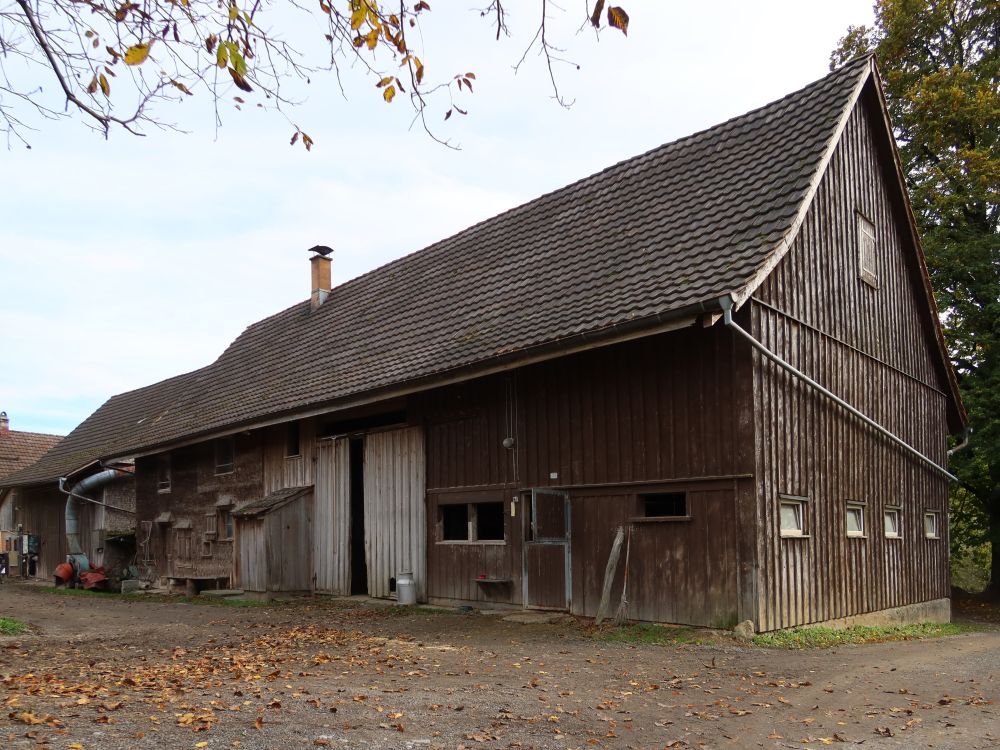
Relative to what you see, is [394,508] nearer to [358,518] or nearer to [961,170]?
[358,518]

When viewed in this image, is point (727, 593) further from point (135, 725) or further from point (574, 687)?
point (135, 725)

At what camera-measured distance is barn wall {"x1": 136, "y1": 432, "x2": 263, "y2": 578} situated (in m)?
21.1

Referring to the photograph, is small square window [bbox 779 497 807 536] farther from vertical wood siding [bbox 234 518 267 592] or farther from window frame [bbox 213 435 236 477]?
window frame [bbox 213 435 236 477]

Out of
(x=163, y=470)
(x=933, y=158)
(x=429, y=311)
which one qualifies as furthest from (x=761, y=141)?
(x=163, y=470)

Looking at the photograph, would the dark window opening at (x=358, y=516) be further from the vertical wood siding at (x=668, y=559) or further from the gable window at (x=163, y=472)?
the gable window at (x=163, y=472)

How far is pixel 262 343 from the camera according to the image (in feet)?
82.5

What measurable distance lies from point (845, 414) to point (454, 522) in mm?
6647

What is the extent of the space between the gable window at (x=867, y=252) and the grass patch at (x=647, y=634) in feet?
23.1

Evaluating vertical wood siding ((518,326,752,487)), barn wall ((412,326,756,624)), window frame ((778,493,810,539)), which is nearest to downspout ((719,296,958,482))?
barn wall ((412,326,756,624))

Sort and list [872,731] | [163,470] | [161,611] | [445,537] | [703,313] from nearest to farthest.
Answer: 1. [872,731]
2. [703,313]
3. [445,537]
4. [161,611]
5. [163,470]

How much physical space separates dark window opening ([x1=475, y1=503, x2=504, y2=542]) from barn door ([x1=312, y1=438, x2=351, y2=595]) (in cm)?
350

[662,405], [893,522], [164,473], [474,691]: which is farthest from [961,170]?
[164,473]

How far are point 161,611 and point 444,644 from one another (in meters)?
8.07

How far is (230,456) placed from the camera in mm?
21875
